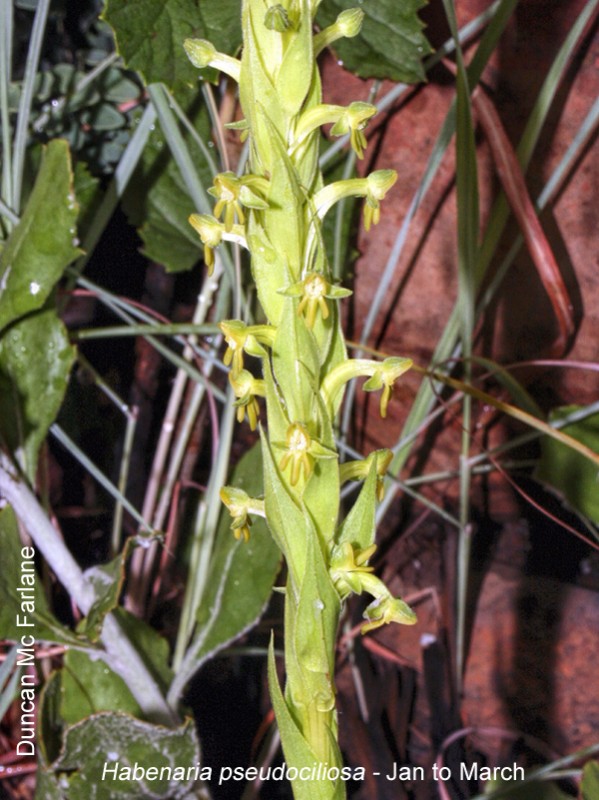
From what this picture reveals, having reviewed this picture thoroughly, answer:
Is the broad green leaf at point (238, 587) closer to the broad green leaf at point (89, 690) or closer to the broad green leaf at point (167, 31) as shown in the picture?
the broad green leaf at point (89, 690)

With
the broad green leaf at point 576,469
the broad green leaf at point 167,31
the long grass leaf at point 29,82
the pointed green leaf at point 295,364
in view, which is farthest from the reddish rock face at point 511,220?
the pointed green leaf at point 295,364

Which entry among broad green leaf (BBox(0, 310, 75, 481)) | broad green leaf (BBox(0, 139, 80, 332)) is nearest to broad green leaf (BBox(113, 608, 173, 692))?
broad green leaf (BBox(0, 310, 75, 481))

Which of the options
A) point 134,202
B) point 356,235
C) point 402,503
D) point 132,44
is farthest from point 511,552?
point 132,44

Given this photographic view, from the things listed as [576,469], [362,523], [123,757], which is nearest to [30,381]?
[123,757]

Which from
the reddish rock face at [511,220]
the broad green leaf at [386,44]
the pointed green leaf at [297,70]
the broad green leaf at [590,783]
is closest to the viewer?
the pointed green leaf at [297,70]

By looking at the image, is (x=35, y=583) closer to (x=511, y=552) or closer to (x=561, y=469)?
(x=561, y=469)
